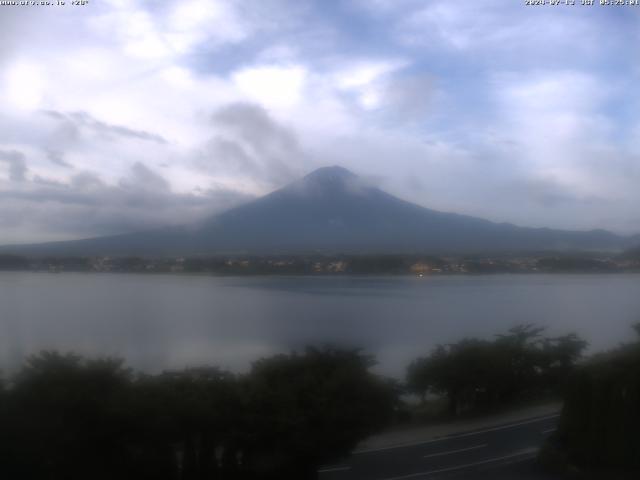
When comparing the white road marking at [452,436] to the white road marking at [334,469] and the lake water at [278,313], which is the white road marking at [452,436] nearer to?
the white road marking at [334,469]

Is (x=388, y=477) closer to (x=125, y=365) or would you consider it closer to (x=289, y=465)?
(x=289, y=465)

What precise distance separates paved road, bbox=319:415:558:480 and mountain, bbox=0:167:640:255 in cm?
259

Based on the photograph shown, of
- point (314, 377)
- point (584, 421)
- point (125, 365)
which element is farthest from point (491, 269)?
point (125, 365)

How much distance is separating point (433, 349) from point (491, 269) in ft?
5.86

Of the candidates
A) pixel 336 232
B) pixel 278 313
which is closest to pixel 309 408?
pixel 278 313

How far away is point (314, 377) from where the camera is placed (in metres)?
5.91

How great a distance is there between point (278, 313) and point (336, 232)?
2.12m

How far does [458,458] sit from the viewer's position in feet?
17.9

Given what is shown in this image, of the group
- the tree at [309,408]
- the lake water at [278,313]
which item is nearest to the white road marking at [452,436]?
the tree at [309,408]

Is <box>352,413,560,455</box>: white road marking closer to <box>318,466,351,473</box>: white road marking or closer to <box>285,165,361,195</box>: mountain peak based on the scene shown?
<box>318,466,351,473</box>: white road marking

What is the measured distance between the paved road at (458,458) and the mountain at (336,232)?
8.48ft

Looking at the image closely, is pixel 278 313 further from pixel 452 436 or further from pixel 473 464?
pixel 473 464

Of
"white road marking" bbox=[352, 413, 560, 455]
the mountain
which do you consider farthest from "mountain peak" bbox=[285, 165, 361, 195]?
A: "white road marking" bbox=[352, 413, 560, 455]

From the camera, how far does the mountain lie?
7758mm
